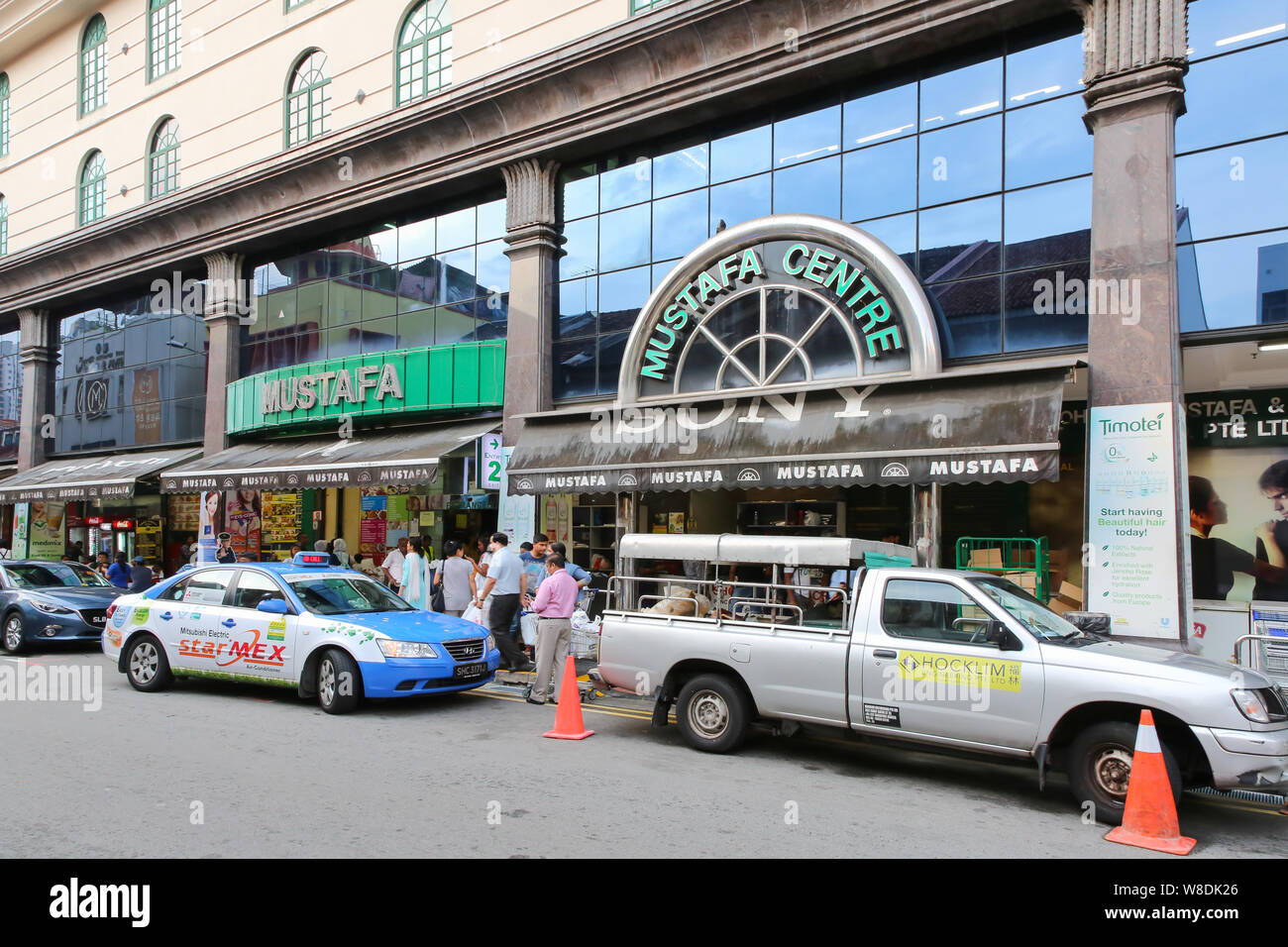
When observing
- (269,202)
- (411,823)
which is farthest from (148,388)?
(411,823)

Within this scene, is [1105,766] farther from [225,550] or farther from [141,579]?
[225,550]

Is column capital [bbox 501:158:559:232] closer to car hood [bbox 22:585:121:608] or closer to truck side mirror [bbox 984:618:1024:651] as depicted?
car hood [bbox 22:585:121:608]

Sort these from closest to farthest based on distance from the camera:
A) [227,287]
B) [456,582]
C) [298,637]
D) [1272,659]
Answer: [1272,659] → [298,637] → [456,582] → [227,287]

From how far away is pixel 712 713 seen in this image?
7.98 metres

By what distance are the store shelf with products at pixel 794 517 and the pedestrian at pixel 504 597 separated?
5.27m

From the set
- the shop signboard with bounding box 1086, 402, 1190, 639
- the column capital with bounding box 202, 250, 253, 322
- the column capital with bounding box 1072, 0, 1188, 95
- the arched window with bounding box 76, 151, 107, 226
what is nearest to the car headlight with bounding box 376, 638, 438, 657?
the shop signboard with bounding box 1086, 402, 1190, 639

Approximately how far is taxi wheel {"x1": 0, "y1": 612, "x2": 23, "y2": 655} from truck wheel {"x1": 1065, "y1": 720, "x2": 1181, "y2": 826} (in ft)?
47.9

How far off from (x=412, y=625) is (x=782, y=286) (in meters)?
7.49

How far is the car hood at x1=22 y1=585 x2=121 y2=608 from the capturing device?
14109 millimetres

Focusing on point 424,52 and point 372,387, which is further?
point 372,387

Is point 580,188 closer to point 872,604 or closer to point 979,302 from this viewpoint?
point 979,302

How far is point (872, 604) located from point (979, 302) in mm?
6613

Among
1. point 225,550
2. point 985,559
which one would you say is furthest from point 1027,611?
point 225,550

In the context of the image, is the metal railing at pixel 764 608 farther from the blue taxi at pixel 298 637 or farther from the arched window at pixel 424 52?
the arched window at pixel 424 52
